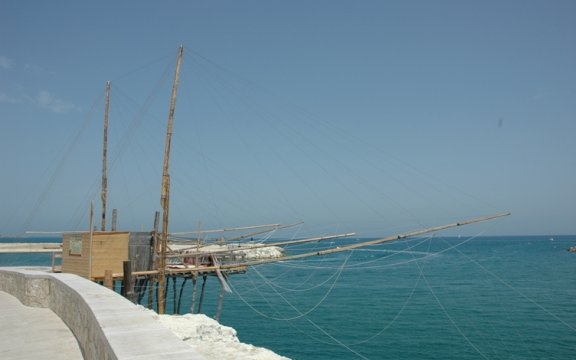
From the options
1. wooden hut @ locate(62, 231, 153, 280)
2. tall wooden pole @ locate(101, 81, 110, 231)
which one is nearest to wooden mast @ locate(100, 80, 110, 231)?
tall wooden pole @ locate(101, 81, 110, 231)

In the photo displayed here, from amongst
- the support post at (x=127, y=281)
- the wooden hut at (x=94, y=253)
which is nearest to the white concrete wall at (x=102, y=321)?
the support post at (x=127, y=281)

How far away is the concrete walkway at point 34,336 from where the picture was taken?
28.9 ft

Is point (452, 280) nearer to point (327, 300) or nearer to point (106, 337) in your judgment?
point (327, 300)

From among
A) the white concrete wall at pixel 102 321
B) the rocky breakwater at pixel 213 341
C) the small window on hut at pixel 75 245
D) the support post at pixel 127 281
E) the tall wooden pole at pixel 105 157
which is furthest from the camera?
the tall wooden pole at pixel 105 157

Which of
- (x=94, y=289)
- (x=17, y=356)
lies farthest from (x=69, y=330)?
(x=17, y=356)

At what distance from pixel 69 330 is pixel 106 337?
5369 mm

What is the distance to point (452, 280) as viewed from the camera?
200ft

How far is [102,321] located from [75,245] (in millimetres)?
13203

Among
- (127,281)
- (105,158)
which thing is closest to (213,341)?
(127,281)

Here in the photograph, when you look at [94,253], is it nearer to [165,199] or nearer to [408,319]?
[165,199]

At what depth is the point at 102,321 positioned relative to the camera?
283 inches

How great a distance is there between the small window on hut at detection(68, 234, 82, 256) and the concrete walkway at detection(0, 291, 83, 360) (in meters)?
5.00

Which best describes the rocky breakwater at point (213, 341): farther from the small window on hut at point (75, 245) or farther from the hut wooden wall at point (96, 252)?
A: the small window on hut at point (75, 245)

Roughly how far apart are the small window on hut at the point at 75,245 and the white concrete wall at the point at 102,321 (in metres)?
4.13
